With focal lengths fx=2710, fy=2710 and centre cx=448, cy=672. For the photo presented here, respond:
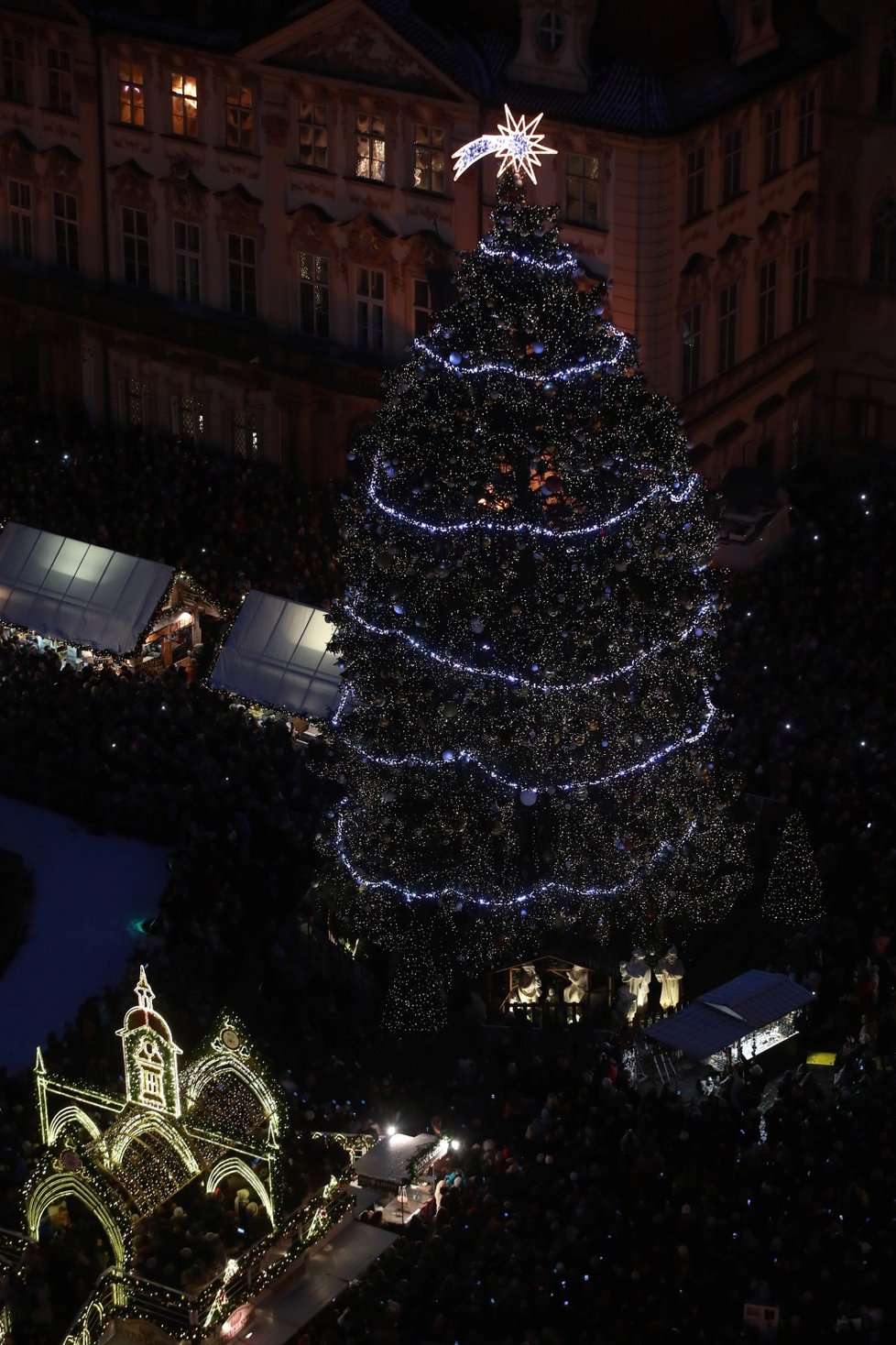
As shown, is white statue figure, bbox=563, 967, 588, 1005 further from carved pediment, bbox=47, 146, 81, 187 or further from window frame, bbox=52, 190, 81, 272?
carved pediment, bbox=47, 146, 81, 187

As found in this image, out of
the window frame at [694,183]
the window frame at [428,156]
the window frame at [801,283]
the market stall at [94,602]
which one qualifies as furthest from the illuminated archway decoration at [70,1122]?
the window frame at [801,283]

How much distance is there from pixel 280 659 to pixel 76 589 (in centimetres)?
520

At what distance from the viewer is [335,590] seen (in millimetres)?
51312

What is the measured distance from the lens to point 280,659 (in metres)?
48.7

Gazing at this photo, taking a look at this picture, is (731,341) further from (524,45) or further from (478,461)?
(478,461)

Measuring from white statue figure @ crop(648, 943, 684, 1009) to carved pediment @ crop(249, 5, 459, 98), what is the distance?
2096 centimetres

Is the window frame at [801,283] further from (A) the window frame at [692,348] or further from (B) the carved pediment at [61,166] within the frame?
(B) the carved pediment at [61,166]

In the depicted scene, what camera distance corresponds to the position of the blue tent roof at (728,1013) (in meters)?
37.7

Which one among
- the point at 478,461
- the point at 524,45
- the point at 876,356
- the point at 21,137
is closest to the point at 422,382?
the point at 478,461

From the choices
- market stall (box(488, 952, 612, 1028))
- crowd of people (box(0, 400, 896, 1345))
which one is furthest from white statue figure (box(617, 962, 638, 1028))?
crowd of people (box(0, 400, 896, 1345))

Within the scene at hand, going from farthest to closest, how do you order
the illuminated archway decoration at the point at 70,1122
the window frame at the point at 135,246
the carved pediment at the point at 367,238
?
1. the window frame at the point at 135,246
2. the carved pediment at the point at 367,238
3. the illuminated archway decoration at the point at 70,1122

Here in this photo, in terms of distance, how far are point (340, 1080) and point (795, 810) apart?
8.76 m

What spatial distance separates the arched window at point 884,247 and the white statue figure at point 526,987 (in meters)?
22.9

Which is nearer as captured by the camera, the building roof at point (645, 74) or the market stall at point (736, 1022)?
the market stall at point (736, 1022)
